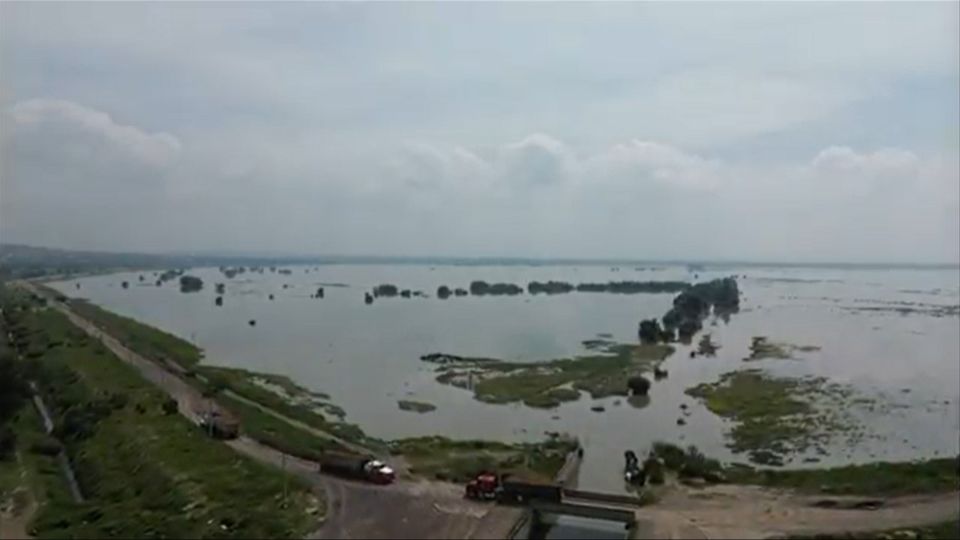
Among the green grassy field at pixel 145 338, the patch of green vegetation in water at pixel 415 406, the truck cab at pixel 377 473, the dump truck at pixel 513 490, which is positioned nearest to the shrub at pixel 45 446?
the truck cab at pixel 377 473

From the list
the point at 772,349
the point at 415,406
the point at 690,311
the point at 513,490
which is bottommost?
the point at 415,406

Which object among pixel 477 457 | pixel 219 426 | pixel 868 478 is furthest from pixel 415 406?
pixel 868 478

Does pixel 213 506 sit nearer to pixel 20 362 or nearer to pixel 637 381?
pixel 20 362

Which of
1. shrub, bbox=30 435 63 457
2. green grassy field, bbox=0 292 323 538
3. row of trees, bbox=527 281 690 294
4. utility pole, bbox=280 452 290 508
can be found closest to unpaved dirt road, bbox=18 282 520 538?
utility pole, bbox=280 452 290 508

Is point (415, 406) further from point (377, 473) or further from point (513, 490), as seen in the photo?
point (513, 490)

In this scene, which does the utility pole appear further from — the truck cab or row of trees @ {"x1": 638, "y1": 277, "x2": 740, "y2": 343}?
row of trees @ {"x1": 638, "y1": 277, "x2": 740, "y2": 343}
